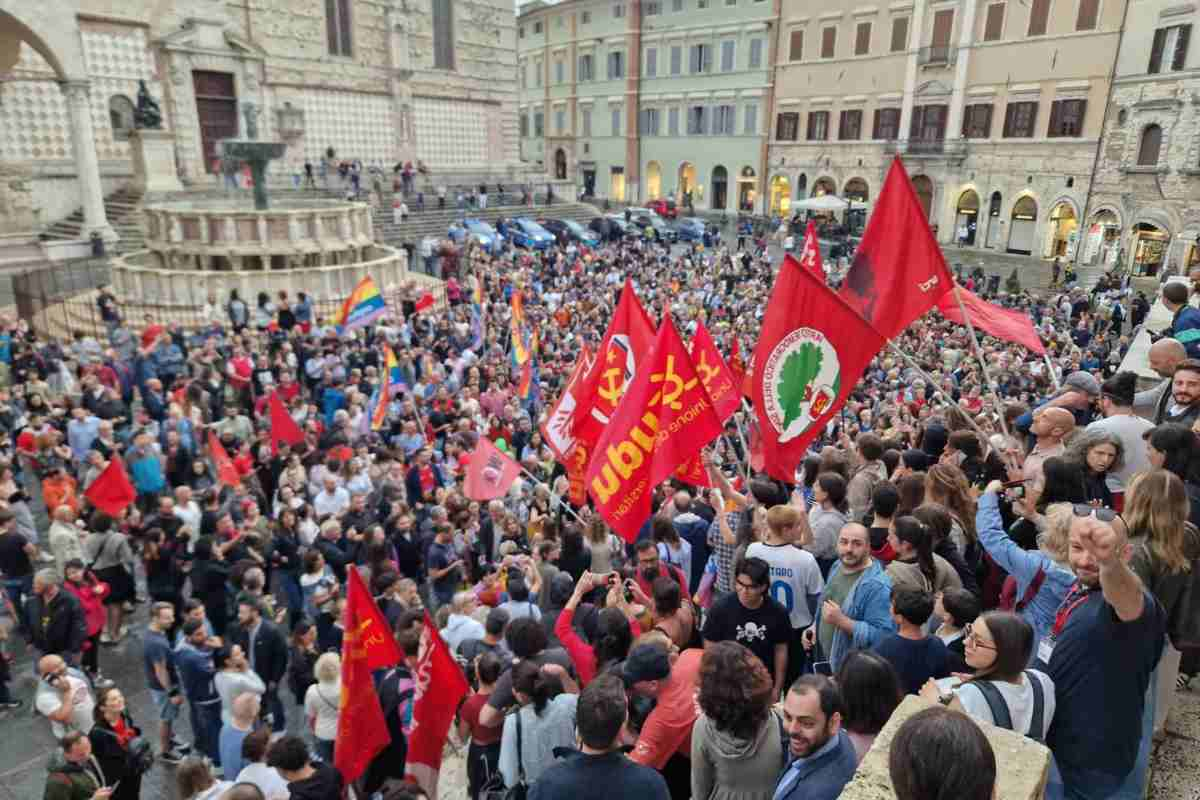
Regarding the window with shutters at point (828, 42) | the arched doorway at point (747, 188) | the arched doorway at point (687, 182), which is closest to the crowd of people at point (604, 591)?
the window with shutters at point (828, 42)

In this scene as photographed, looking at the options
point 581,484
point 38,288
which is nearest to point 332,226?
point 38,288

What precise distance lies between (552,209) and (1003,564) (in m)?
34.2

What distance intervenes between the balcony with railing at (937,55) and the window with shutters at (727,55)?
40.3ft

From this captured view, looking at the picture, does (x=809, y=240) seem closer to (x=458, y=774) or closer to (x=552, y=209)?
(x=458, y=774)

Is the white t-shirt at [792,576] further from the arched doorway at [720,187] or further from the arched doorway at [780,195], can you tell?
the arched doorway at [720,187]

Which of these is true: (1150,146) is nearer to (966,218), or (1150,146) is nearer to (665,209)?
(966,218)

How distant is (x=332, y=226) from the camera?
2069 cm

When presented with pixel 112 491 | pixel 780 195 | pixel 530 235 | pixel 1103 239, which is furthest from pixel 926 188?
pixel 112 491

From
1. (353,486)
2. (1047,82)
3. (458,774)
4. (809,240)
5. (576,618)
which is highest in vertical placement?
(1047,82)

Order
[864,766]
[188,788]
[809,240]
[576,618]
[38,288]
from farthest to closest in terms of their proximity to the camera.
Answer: [38,288] < [809,240] < [576,618] < [188,788] < [864,766]

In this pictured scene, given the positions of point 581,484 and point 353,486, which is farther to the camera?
point 353,486

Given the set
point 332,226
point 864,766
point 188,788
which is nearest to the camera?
point 864,766

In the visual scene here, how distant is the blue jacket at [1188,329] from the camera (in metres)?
6.71

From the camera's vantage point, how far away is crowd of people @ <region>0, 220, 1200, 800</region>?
276cm
